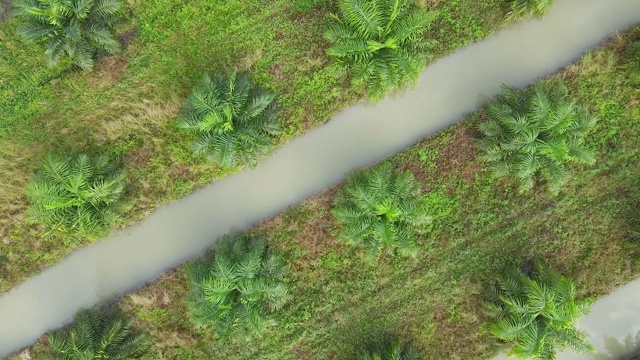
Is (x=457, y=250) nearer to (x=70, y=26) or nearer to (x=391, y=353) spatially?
(x=391, y=353)

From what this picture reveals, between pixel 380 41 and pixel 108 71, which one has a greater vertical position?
pixel 108 71

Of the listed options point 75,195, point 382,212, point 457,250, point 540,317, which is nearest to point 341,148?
point 382,212

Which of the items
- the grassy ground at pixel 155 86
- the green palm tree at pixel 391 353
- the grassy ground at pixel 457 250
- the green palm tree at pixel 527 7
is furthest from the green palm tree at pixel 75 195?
the green palm tree at pixel 527 7

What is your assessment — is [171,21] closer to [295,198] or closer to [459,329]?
[295,198]

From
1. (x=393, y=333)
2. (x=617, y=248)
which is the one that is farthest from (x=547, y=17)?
(x=393, y=333)

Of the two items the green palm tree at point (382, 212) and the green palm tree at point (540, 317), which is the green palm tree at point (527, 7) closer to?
the green palm tree at point (382, 212)

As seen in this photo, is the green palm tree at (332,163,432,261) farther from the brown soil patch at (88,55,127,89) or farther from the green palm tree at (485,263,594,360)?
the brown soil patch at (88,55,127,89)

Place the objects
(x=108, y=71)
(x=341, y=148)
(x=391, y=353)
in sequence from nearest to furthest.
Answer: (x=391, y=353), (x=108, y=71), (x=341, y=148)
